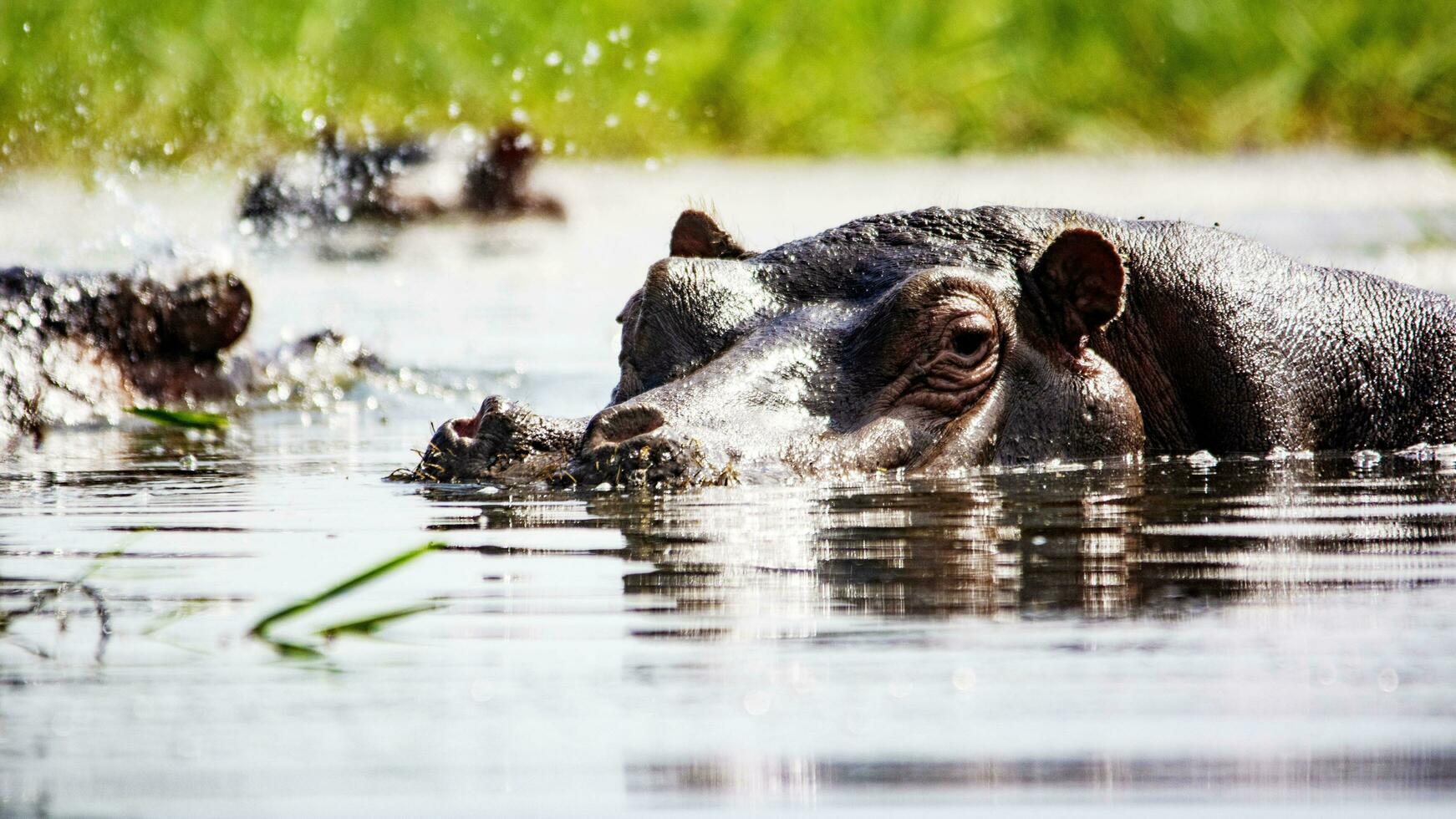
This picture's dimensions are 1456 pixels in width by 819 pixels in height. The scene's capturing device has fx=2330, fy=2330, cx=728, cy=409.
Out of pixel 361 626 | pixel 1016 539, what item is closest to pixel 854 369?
pixel 1016 539

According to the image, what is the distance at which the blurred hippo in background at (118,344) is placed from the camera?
880cm

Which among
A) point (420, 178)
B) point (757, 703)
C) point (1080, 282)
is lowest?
point (757, 703)

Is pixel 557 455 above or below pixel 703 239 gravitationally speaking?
below

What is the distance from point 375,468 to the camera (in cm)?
718

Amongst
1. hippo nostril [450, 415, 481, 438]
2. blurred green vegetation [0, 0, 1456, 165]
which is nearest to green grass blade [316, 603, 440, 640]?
hippo nostril [450, 415, 481, 438]

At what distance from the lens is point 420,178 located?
65.4ft

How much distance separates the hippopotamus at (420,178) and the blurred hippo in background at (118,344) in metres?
9.09

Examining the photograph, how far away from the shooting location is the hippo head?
5855 millimetres

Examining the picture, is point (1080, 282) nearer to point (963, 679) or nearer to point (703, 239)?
point (703, 239)

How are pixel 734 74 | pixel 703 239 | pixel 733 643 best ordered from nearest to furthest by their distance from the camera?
pixel 733 643 → pixel 703 239 → pixel 734 74

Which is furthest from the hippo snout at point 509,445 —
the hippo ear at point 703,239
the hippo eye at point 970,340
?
the hippo ear at point 703,239

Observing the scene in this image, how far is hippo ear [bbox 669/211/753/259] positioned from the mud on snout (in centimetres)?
121

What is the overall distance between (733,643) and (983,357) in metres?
2.82

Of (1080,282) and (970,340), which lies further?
(1080,282)
